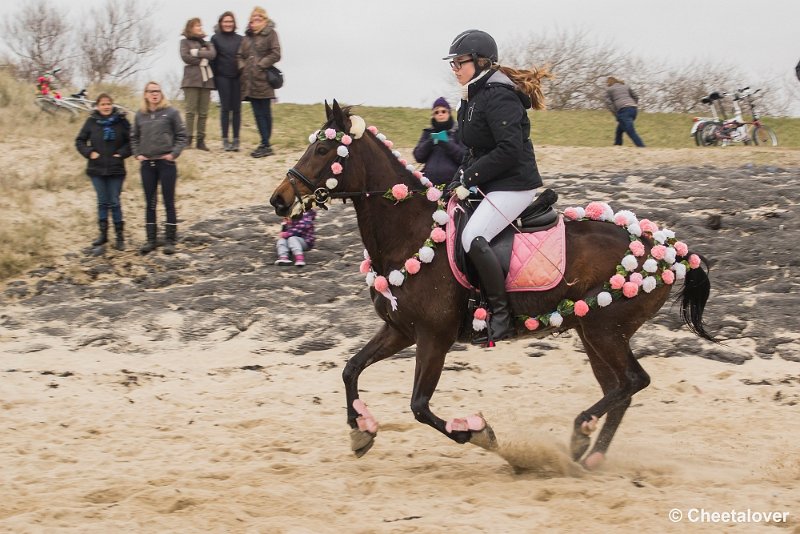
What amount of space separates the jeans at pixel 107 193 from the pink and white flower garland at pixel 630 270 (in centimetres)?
741

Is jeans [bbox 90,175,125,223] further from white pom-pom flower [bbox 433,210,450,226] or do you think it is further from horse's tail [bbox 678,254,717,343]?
horse's tail [bbox 678,254,717,343]

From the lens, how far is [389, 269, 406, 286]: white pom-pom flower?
21.6ft

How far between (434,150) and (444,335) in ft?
13.3

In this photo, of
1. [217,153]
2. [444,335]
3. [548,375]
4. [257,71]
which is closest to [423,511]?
[444,335]

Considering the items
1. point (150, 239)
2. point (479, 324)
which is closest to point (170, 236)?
point (150, 239)

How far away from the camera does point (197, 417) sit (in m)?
8.28

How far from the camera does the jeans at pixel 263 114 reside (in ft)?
51.6

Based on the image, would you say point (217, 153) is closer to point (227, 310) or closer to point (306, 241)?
A: point (306, 241)

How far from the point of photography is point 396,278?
6602mm

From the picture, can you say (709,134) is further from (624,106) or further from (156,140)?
(156,140)

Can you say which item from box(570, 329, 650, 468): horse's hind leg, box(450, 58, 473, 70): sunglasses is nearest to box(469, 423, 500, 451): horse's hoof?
box(570, 329, 650, 468): horse's hind leg

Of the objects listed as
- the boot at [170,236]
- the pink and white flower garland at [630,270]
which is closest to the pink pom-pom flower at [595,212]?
the pink and white flower garland at [630,270]

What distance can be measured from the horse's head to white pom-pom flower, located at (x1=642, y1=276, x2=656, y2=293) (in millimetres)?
2206

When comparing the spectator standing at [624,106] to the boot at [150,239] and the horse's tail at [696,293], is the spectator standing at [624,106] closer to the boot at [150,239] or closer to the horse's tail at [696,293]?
the boot at [150,239]
